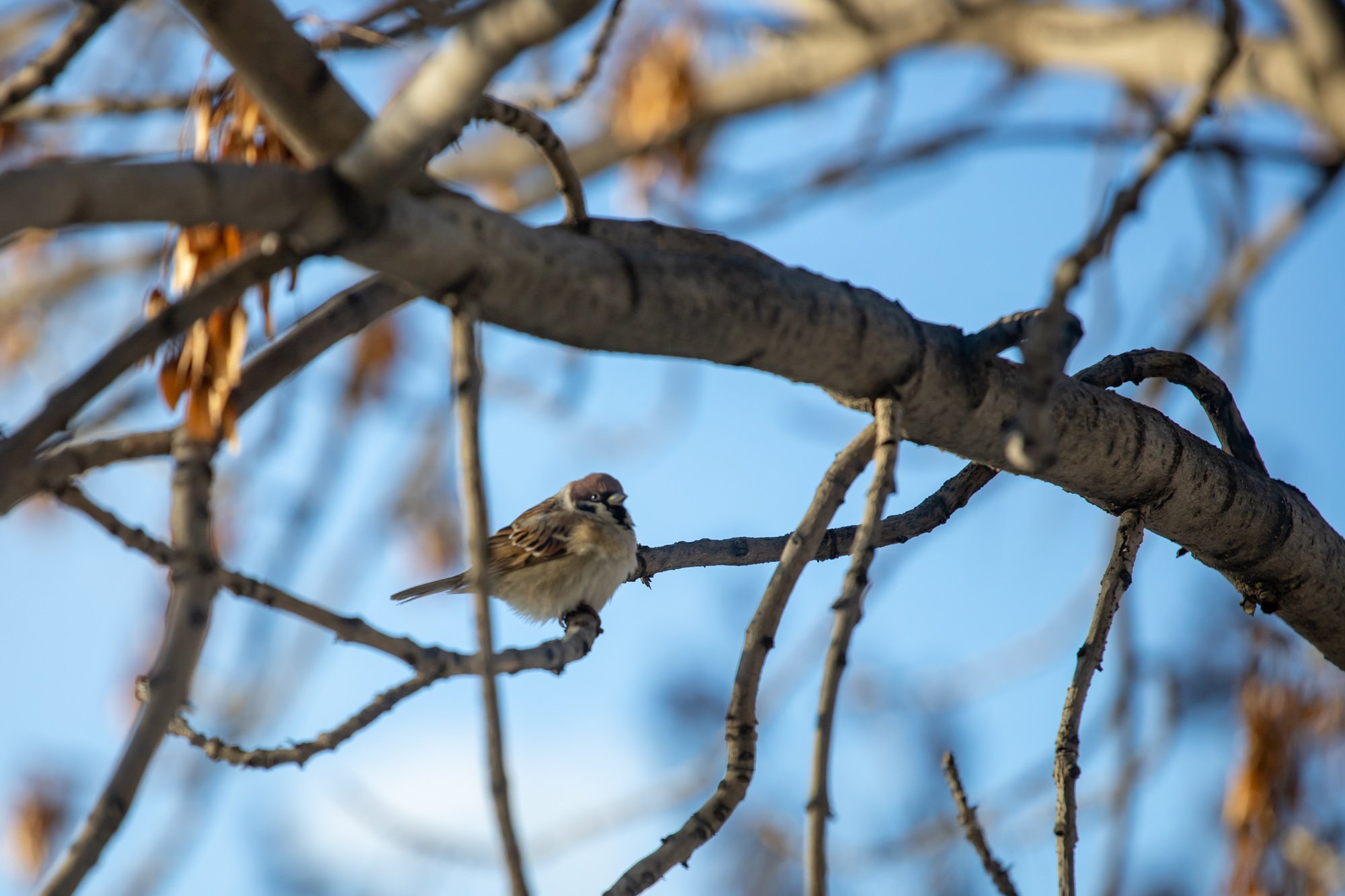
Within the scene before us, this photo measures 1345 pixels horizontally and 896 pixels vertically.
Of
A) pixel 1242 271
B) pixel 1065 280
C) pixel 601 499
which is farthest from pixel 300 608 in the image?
pixel 1242 271

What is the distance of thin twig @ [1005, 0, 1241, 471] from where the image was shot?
141 cm

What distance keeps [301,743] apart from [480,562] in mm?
657

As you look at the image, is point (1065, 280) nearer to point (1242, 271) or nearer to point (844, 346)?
point (844, 346)

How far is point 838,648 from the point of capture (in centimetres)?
155

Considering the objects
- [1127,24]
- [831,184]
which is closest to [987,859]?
[831,184]

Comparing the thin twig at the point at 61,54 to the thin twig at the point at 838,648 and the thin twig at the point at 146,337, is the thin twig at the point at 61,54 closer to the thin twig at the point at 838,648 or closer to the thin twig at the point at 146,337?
the thin twig at the point at 146,337

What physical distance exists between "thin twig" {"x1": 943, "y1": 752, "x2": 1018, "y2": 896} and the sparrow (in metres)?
1.46

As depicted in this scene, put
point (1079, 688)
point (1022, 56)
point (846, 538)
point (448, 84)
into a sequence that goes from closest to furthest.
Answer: point (448, 84) → point (1079, 688) → point (846, 538) → point (1022, 56)

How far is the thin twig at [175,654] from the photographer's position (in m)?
1.26

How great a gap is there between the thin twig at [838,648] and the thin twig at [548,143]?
609 millimetres

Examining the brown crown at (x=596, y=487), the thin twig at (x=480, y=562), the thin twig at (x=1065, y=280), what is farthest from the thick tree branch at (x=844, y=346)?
the brown crown at (x=596, y=487)

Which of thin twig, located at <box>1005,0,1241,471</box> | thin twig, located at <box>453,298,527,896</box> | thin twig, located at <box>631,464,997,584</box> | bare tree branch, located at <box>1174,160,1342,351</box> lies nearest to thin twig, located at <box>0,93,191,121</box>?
thin twig, located at <box>631,464,997,584</box>

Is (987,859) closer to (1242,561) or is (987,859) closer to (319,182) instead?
(1242,561)

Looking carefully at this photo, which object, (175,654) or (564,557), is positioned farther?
(564,557)
